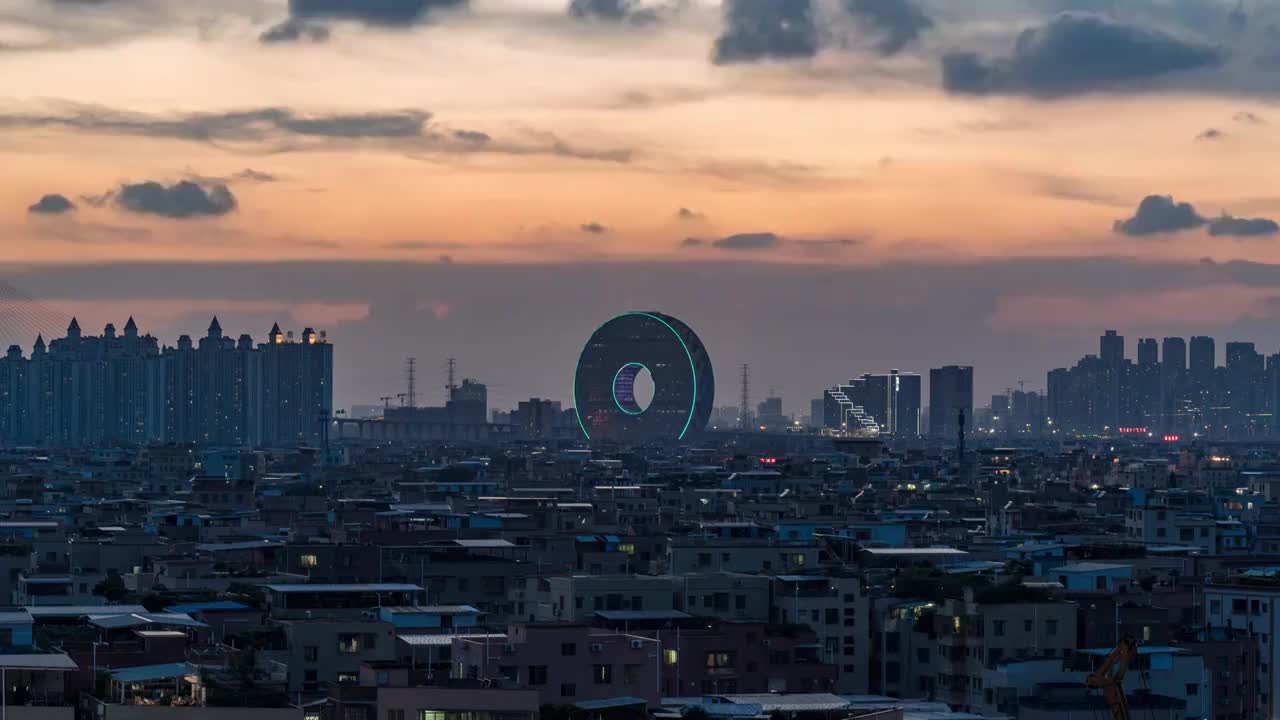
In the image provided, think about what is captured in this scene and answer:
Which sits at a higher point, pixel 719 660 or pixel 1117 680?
pixel 1117 680

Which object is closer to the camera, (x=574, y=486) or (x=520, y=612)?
(x=520, y=612)

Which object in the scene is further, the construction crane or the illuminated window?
the illuminated window

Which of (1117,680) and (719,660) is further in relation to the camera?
(719,660)

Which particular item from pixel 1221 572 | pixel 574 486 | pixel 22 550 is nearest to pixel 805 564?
pixel 1221 572

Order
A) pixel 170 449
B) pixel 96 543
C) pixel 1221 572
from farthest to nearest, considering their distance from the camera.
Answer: pixel 170 449, pixel 96 543, pixel 1221 572

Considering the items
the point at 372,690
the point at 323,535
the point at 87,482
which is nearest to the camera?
the point at 372,690

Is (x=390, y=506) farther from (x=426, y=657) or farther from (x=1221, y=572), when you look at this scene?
(x=426, y=657)

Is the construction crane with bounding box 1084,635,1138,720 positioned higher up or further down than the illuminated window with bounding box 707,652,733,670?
higher up

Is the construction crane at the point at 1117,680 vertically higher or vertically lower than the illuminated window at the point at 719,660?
higher

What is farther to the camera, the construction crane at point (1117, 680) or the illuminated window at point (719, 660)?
the illuminated window at point (719, 660)
